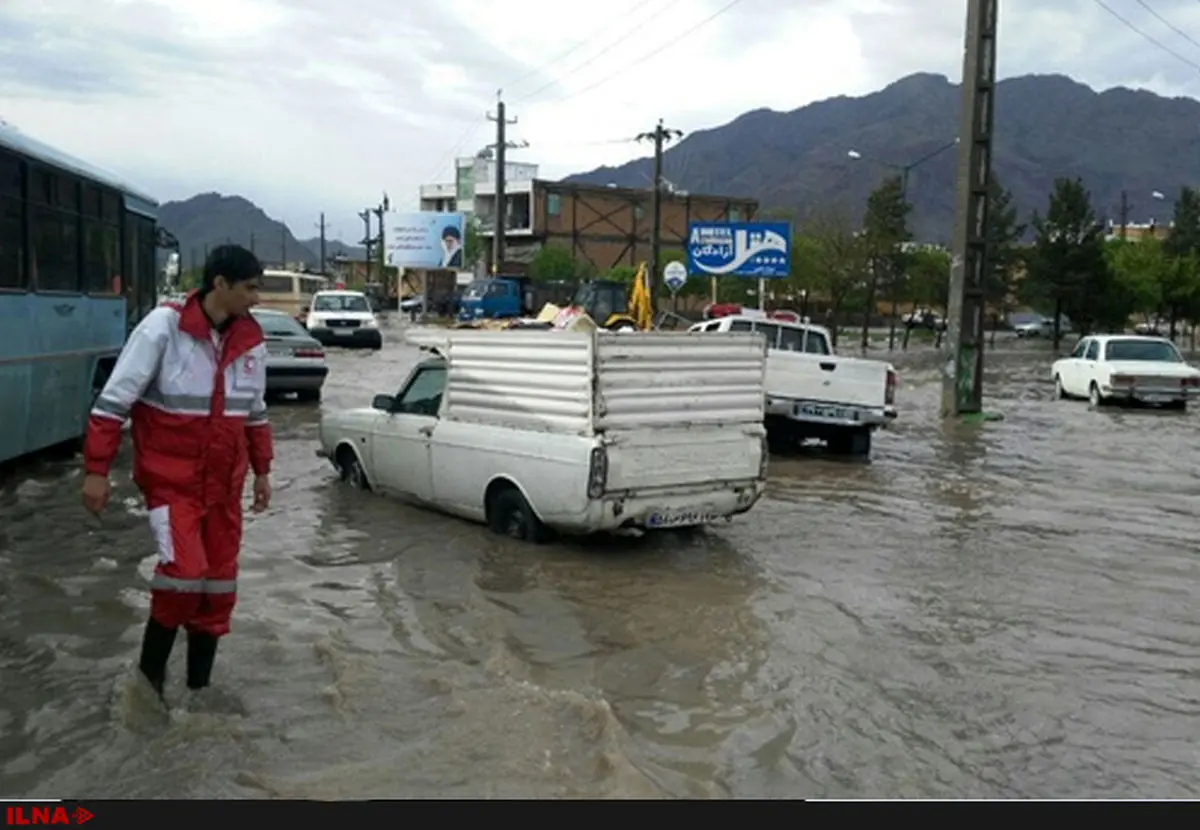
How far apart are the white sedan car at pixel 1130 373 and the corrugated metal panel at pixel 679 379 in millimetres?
16686

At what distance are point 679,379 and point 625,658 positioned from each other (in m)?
2.97

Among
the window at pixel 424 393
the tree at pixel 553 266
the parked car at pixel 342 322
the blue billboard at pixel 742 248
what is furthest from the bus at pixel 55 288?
the tree at pixel 553 266

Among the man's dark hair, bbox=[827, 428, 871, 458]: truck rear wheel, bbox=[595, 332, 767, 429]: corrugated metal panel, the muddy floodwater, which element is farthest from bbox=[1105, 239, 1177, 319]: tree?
the man's dark hair

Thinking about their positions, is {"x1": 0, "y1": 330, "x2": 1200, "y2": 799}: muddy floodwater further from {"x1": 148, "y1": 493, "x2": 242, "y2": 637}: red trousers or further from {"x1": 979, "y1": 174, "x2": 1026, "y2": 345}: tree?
{"x1": 979, "y1": 174, "x2": 1026, "y2": 345}: tree

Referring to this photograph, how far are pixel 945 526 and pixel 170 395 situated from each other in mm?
7640

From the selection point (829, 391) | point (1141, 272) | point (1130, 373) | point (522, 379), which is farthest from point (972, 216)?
point (1141, 272)

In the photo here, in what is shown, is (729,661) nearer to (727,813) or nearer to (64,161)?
(727,813)

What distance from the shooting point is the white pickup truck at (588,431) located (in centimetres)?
845

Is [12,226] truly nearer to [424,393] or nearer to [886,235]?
[424,393]

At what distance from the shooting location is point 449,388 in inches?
380

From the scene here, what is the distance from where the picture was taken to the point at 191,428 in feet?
16.5

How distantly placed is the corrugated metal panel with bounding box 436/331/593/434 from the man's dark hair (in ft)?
12.0

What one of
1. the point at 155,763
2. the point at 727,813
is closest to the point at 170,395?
the point at 155,763

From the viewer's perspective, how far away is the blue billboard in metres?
28.9
